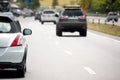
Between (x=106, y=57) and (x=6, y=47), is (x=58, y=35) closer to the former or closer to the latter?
(x=106, y=57)

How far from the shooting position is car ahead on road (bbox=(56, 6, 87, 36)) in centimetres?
3667

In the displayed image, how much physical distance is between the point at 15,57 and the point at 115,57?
7.57m

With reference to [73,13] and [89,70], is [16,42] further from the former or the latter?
[73,13]

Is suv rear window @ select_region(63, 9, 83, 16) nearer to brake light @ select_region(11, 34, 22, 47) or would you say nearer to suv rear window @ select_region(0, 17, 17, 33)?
suv rear window @ select_region(0, 17, 17, 33)

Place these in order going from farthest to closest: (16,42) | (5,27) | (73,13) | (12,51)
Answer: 1. (73,13)
2. (5,27)
3. (16,42)
4. (12,51)

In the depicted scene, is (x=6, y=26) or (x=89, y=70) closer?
(x=6, y=26)

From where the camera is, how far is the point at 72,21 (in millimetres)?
36875

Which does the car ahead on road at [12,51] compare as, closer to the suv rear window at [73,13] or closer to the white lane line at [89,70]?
the white lane line at [89,70]

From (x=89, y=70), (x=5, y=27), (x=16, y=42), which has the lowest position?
(x=89, y=70)

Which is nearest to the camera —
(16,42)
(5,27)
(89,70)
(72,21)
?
(16,42)

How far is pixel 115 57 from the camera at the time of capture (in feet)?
64.9

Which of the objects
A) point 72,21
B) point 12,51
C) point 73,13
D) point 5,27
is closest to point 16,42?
point 12,51

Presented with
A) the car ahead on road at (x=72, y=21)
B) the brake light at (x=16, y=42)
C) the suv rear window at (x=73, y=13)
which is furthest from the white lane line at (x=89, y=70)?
the suv rear window at (x=73, y=13)

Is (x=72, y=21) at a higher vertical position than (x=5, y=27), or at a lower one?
lower
